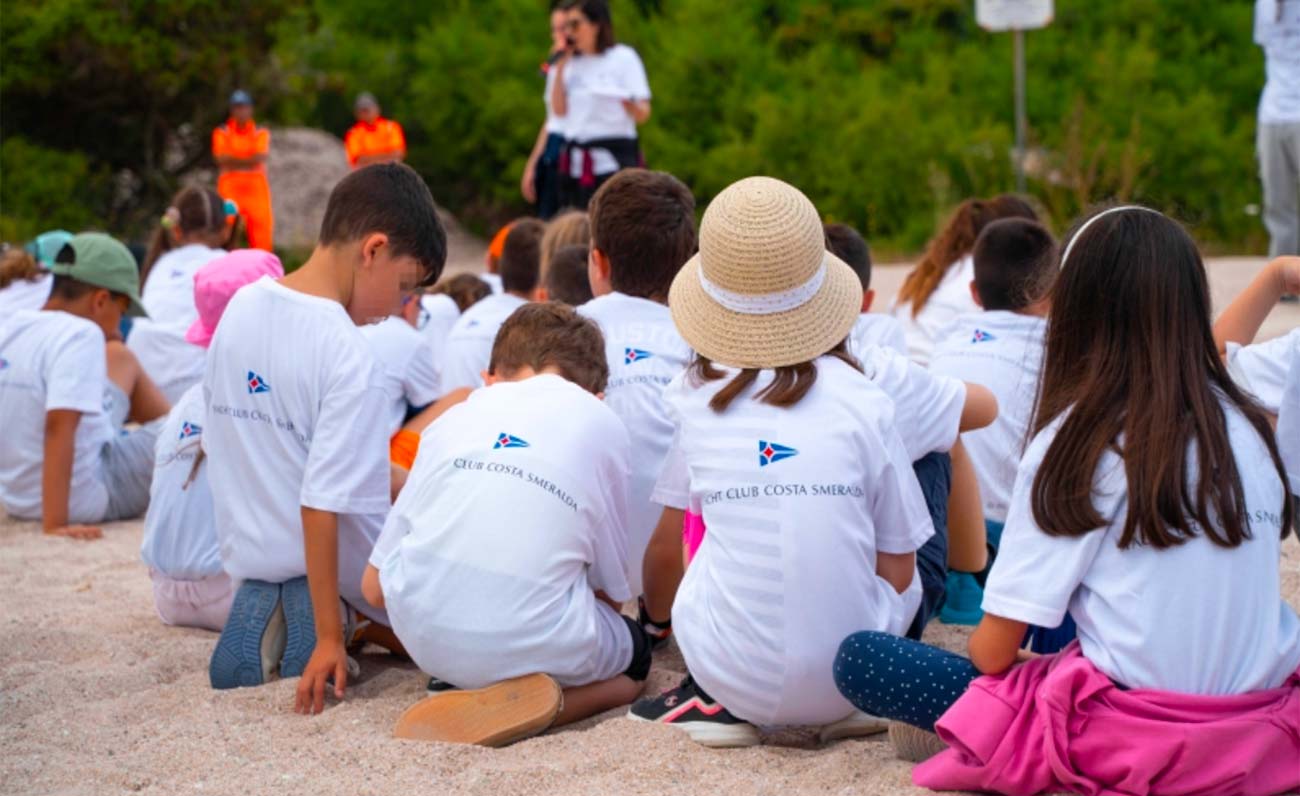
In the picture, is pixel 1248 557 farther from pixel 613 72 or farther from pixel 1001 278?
pixel 613 72

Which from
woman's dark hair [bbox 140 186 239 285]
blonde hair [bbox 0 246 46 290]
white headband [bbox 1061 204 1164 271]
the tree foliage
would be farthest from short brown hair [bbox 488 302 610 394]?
the tree foliage

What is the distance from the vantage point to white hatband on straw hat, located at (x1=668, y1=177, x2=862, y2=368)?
293cm

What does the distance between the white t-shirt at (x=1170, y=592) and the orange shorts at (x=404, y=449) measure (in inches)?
80.9

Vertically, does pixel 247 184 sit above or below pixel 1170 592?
below

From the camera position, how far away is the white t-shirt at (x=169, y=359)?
6.38m

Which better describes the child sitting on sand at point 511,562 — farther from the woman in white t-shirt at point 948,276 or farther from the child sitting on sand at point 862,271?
the woman in white t-shirt at point 948,276

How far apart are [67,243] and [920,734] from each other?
3746mm

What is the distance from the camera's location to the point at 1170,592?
249 cm

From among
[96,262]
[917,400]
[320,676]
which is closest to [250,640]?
[320,676]

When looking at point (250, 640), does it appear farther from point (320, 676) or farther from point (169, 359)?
point (169, 359)

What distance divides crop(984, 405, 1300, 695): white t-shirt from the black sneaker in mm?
666

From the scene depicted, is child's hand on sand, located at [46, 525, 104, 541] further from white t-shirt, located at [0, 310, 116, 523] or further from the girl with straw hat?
the girl with straw hat

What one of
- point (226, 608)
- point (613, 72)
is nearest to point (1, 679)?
point (226, 608)

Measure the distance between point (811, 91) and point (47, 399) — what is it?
364 inches
